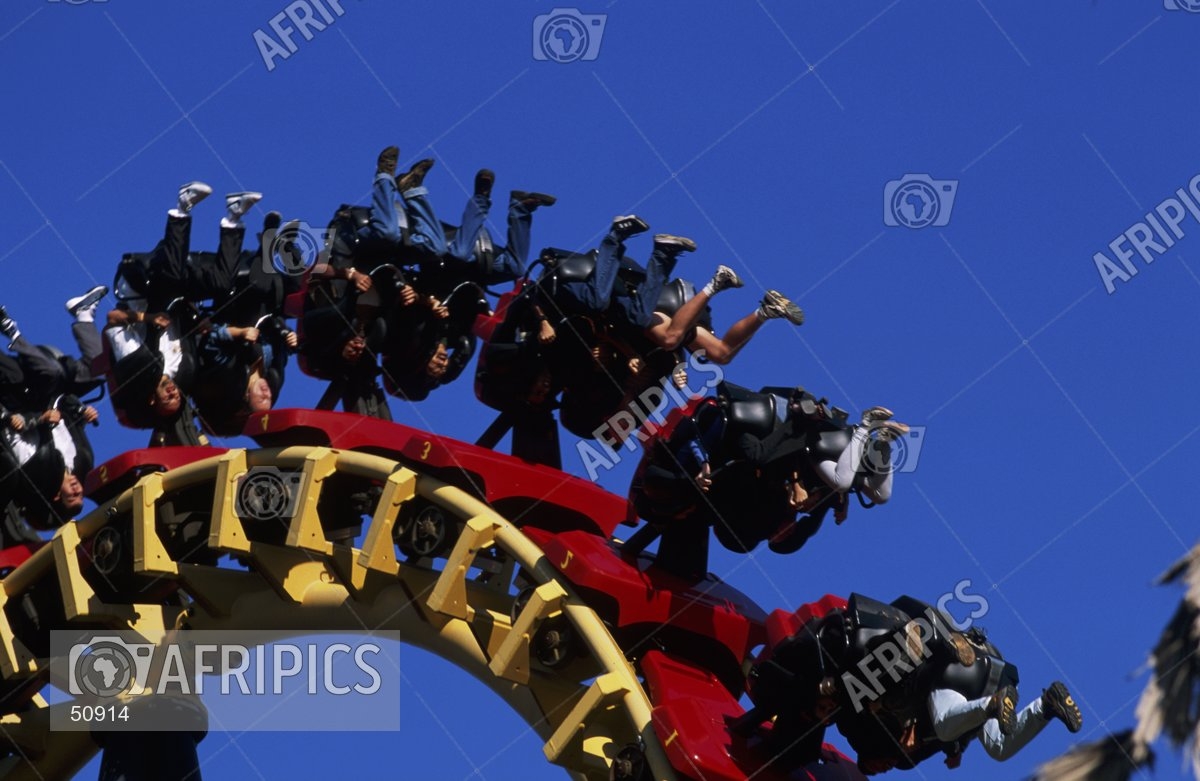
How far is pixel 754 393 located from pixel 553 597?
51.1 inches

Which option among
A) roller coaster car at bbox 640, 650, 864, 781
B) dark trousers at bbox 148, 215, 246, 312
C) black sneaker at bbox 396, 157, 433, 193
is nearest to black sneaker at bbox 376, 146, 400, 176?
black sneaker at bbox 396, 157, 433, 193

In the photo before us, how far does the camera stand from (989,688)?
718cm

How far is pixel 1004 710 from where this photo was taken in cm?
709

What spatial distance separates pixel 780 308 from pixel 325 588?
10.3 feet

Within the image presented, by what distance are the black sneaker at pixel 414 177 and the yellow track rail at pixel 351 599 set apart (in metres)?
1.57

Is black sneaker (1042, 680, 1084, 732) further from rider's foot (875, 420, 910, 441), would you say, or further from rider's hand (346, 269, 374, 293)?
rider's hand (346, 269, 374, 293)

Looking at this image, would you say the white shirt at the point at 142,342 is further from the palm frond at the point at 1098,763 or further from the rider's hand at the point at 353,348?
the palm frond at the point at 1098,763

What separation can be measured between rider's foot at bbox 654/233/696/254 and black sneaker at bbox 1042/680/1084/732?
2.91 m

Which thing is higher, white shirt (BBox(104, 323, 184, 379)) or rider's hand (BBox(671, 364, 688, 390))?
white shirt (BBox(104, 323, 184, 379))

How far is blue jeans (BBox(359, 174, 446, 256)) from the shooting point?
9.54 m

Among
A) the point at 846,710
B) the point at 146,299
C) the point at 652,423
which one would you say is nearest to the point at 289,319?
the point at 146,299

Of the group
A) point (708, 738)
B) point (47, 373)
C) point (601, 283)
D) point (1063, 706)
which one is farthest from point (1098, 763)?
point (47, 373)

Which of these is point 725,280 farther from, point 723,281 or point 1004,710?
point 1004,710

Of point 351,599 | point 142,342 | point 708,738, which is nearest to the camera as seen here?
point 708,738
